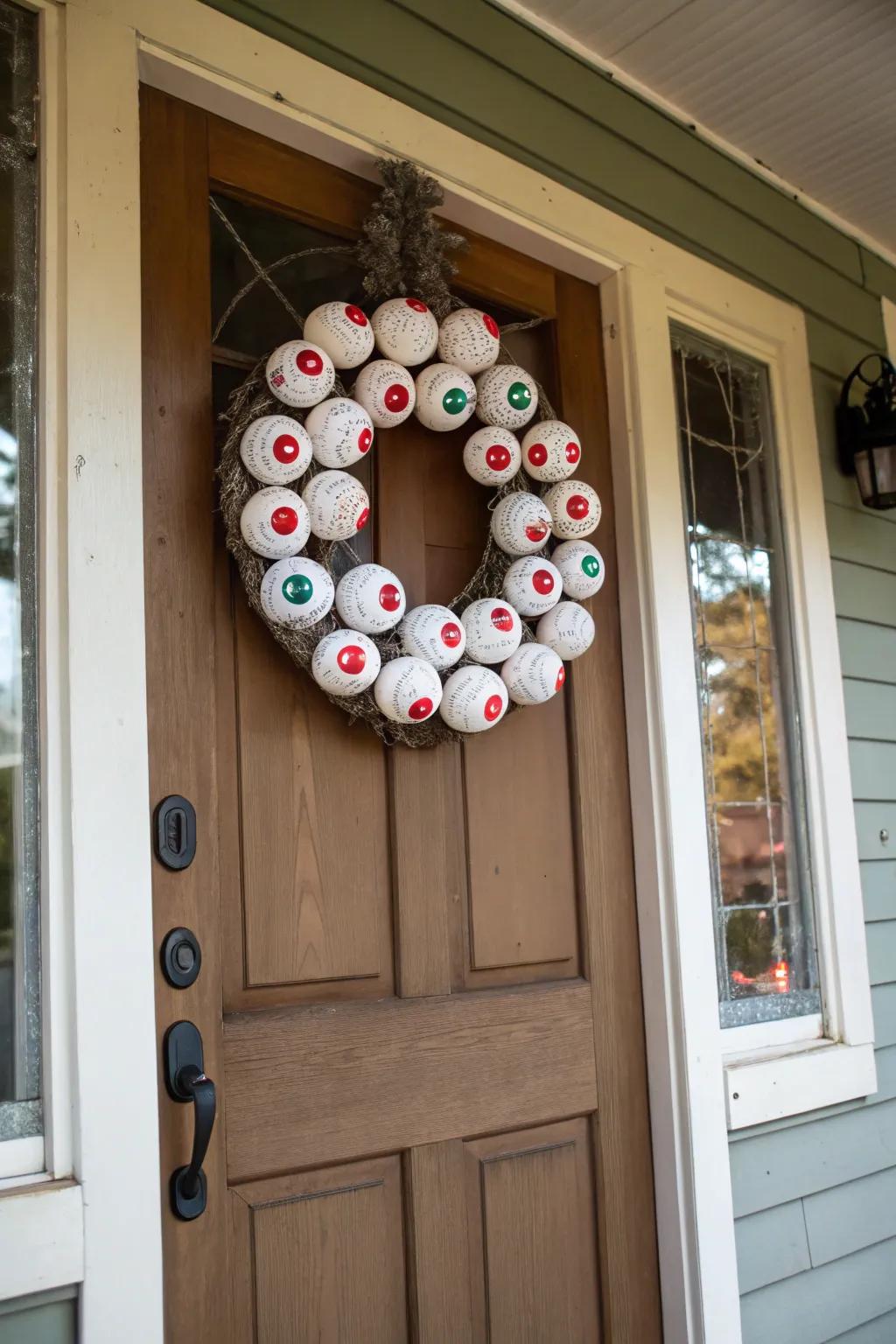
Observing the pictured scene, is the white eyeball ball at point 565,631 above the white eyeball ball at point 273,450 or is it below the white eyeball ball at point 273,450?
below

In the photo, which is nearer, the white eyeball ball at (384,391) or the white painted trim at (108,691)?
the white painted trim at (108,691)

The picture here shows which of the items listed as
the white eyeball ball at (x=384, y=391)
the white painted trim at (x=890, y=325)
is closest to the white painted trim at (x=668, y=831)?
the white eyeball ball at (x=384, y=391)

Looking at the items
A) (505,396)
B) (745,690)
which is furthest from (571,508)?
(745,690)

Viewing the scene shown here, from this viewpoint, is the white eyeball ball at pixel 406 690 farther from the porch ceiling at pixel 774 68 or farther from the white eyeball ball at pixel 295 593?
the porch ceiling at pixel 774 68

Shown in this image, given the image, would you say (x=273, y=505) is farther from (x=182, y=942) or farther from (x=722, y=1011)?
(x=722, y=1011)

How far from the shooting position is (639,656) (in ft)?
6.77

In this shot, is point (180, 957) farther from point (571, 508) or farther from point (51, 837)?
point (571, 508)

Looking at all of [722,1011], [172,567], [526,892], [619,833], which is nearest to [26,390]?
[172,567]

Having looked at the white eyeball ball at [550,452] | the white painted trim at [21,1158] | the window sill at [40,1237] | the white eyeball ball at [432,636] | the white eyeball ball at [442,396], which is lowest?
the window sill at [40,1237]

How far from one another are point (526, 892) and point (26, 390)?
41.1 inches

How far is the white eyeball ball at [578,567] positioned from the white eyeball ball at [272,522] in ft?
1.69

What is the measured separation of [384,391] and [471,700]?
0.47 m

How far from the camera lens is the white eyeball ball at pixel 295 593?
152 centimetres

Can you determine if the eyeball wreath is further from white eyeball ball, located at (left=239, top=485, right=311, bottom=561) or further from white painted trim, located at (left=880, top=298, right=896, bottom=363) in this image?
white painted trim, located at (left=880, top=298, right=896, bottom=363)
